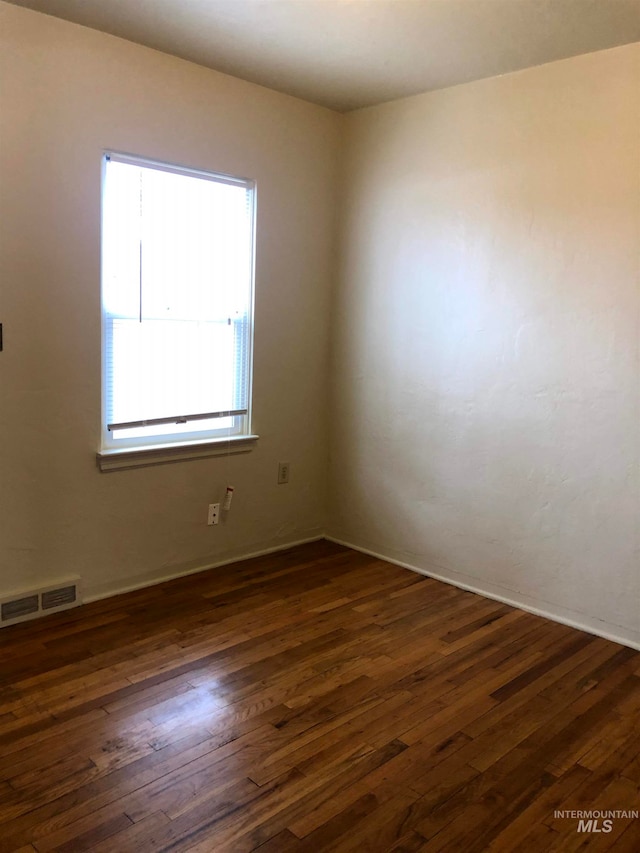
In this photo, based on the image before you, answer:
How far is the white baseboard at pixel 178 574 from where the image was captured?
10.7 feet

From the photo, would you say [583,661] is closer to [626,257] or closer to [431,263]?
[626,257]

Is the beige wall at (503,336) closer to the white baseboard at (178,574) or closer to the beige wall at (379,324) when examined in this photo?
the beige wall at (379,324)

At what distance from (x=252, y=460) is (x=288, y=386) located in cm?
47

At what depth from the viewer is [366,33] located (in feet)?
9.05

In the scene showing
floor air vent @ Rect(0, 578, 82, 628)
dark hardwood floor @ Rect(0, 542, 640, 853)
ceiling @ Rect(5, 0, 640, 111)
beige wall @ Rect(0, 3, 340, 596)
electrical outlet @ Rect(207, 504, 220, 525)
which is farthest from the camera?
electrical outlet @ Rect(207, 504, 220, 525)

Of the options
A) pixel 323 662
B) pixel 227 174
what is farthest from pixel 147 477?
pixel 227 174

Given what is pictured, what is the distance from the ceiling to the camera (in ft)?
8.32

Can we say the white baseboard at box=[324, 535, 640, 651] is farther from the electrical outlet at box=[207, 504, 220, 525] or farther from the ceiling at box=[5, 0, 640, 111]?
the ceiling at box=[5, 0, 640, 111]

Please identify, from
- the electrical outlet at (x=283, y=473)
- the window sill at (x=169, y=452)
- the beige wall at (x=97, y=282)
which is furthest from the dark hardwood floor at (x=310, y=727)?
the electrical outlet at (x=283, y=473)

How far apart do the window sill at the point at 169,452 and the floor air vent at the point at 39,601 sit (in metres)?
0.55

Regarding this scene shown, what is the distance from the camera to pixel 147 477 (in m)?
3.35

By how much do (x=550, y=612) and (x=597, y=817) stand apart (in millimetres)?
1347

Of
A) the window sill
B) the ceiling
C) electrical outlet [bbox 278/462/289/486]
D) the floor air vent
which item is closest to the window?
the window sill

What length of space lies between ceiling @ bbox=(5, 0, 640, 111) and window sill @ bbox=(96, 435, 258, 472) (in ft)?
5.86
